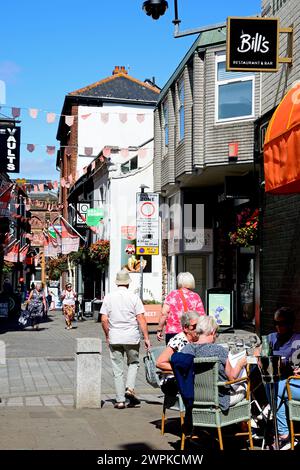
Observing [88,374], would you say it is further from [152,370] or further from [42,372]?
[42,372]

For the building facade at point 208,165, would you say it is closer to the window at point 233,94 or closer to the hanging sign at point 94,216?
the window at point 233,94

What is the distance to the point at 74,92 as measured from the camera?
52281 millimetres

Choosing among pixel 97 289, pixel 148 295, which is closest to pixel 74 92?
pixel 97 289

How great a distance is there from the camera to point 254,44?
11.0m

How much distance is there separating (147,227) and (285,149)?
1478cm

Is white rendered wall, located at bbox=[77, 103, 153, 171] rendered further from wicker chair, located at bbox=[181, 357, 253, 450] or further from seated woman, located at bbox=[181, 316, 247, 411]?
wicker chair, located at bbox=[181, 357, 253, 450]

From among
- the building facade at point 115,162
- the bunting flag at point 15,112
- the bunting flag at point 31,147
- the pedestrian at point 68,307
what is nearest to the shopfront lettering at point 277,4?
the bunting flag at point 15,112

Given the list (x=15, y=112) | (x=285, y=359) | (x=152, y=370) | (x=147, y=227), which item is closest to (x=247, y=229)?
(x=147, y=227)

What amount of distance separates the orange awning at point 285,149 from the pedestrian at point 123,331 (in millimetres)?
2375

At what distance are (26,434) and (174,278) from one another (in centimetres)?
1997

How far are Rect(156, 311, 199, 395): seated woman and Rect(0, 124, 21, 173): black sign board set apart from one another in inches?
828

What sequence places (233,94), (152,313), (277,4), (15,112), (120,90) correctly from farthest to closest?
1. (120,90)
2. (152,313)
3. (15,112)
4. (233,94)
5. (277,4)

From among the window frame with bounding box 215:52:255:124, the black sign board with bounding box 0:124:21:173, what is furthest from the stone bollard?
the black sign board with bounding box 0:124:21:173
